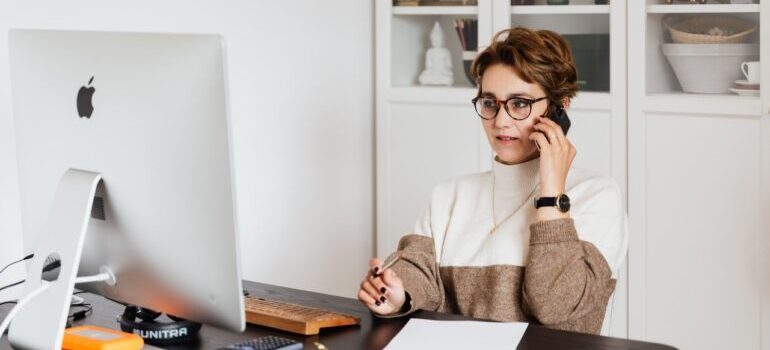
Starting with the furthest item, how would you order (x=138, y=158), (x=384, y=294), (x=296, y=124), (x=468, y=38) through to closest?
1. (x=468, y=38)
2. (x=296, y=124)
3. (x=384, y=294)
4. (x=138, y=158)

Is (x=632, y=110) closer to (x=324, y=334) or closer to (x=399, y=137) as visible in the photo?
(x=399, y=137)

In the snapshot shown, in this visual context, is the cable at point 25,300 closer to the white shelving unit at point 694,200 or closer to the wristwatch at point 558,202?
the wristwatch at point 558,202

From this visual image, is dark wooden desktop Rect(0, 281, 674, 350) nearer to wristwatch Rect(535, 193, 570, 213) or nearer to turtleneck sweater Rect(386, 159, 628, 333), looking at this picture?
turtleneck sweater Rect(386, 159, 628, 333)

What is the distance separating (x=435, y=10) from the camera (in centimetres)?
359

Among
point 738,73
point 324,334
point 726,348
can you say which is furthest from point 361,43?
point 324,334

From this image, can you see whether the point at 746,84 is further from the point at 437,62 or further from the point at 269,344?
the point at 269,344

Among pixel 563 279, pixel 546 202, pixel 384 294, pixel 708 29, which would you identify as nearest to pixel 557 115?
pixel 546 202

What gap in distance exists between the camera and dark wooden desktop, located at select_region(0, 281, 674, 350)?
171 centimetres

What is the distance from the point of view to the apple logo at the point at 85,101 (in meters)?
1.56

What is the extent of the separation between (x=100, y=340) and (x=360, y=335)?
42cm

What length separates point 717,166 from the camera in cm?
307

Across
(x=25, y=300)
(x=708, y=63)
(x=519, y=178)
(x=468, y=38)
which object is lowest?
(x=25, y=300)

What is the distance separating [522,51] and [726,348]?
1.45 meters

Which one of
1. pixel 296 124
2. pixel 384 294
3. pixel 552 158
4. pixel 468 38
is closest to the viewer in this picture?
pixel 384 294
